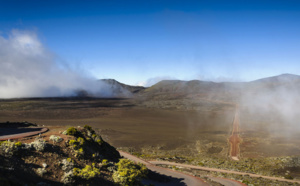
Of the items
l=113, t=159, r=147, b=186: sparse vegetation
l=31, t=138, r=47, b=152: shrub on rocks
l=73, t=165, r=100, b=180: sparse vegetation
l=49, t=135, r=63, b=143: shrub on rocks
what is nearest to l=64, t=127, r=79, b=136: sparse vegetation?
l=49, t=135, r=63, b=143: shrub on rocks

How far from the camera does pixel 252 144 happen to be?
1444 inches

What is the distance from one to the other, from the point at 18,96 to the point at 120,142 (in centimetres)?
10166

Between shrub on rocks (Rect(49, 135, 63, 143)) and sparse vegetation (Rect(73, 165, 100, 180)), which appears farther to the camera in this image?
shrub on rocks (Rect(49, 135, 63, 143))

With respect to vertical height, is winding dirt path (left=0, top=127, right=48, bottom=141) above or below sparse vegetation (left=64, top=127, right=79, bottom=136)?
below

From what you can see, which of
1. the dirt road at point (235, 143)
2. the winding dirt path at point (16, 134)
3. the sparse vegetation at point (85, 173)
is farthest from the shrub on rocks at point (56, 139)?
the dirt road at point (235, 143)

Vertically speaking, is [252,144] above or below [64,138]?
below

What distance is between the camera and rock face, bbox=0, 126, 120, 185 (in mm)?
9117

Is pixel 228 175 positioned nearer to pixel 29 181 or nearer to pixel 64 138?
pixel 64 138

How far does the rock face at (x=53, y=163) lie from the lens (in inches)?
359

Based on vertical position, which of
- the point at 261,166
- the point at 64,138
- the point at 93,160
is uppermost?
the point at 64,138

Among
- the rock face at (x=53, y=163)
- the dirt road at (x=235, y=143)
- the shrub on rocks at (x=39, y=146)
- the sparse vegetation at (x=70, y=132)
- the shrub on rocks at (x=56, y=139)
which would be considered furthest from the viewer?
the dirt road at (x=235, y=143)

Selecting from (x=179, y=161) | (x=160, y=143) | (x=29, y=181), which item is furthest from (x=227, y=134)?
(x=29, y=181)

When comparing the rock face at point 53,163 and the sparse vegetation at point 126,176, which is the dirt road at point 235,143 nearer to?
the sparse vegetation at point 126,176

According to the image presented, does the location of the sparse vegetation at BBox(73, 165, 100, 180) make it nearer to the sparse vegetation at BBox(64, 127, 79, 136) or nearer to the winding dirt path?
the sparse vegetation at BBox(64, 127, 79, 136)
